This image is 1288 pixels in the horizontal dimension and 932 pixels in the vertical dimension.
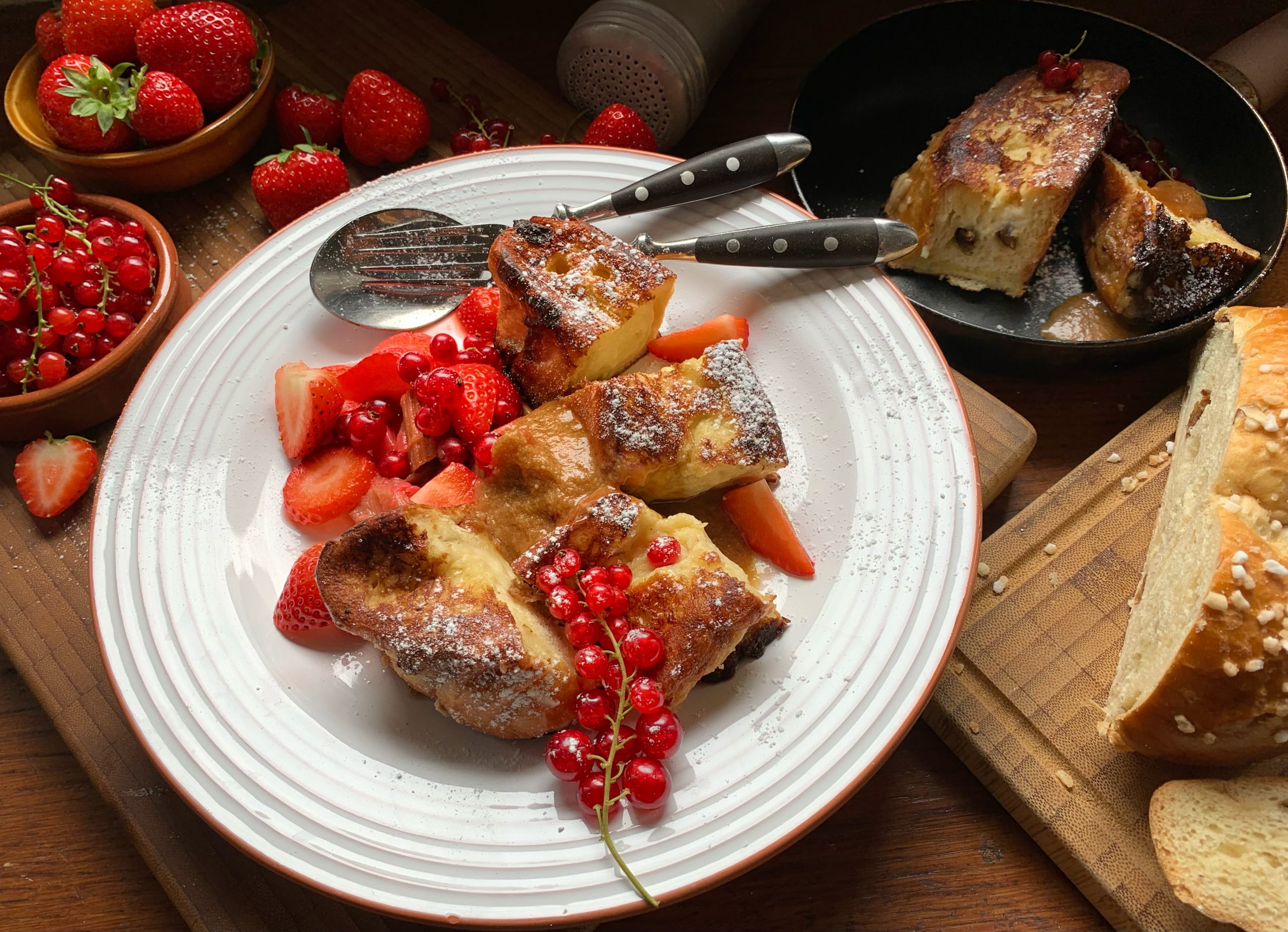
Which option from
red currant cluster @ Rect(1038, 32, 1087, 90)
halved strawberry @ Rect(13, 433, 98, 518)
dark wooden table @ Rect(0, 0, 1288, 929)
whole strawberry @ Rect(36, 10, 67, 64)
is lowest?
dark wooden table @ Rect(0, 0, 1288, 929)

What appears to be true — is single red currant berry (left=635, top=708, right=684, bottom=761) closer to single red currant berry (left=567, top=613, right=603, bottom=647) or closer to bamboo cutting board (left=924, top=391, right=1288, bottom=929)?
single red currant berry (left=567, top=613, right=603, bottom=647)

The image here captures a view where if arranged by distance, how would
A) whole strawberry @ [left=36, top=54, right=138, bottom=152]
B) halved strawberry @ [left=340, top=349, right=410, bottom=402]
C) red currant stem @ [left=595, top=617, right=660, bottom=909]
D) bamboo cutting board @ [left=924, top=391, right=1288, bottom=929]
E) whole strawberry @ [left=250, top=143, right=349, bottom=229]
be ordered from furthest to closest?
whole strawberry @ [left=250, top=143, right=349, bottom=229] → whole strawberry @ [left=36, top=54, right=138, bottom=152] → halved strawberry @ [left=340, top=349, right=410, bottom=402] → bamboo cutting board @ [left=924, top=391, right=1288, bottom=929] → red currant stem @ [left=595, top=617, right=660, bottom=909]

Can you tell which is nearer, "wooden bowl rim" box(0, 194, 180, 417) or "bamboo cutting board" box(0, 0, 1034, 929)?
"bamboo cutting board" box(0, 0, 1034, 929)

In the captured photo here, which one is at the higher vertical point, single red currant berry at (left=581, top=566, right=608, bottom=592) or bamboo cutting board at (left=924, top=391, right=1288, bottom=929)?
single red currant berry at (left=581, top=566, right=608, bottom=592)

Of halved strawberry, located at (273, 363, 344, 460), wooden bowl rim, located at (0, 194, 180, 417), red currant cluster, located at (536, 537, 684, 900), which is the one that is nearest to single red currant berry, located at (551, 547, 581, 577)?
red currant cluster, located at (536, 537, 684, 900)

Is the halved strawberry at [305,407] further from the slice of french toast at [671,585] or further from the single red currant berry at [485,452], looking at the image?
the slice of french toast at [671,585]

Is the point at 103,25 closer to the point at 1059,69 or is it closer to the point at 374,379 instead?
the point at 374,379

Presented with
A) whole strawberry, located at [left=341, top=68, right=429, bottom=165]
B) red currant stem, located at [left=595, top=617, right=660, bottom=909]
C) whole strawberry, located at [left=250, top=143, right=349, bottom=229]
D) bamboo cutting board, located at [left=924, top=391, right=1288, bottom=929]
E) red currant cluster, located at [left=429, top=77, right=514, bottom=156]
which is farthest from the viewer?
red currant cluster, located at [left=429, top=77, right=514, bottom=156]
